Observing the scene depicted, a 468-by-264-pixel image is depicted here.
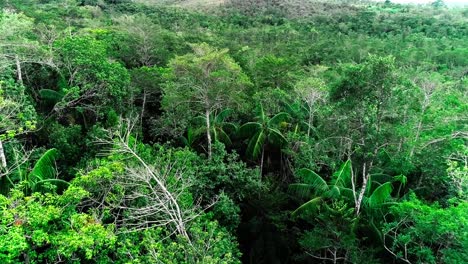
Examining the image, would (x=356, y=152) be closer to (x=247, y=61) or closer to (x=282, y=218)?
(x=282, y=218)

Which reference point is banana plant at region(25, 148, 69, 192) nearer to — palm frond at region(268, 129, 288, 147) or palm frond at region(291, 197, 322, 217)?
palm frond at region(291, 197, 322, 217)

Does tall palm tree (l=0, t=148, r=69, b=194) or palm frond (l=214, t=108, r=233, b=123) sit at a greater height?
tall palm tree (l=0, t=148, r=69, b=194)

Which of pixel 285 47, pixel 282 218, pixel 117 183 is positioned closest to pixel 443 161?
pixel 282 218

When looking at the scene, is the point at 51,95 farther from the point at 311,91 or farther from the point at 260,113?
the point at 311,91

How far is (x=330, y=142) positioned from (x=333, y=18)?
76251 millimetres

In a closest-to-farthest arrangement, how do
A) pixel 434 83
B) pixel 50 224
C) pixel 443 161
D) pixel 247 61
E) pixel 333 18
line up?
1. pixel 50 224
2. pixel 443 161
3. pixel 434 83
4. pixel 247 61
5. pixel 333 18

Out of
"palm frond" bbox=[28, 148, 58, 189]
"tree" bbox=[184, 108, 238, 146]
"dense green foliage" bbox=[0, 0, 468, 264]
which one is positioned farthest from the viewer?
"tree" bbox=[184, 108, 238, 146]

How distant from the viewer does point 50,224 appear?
10914 mm

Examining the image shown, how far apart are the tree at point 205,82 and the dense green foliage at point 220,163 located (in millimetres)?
89

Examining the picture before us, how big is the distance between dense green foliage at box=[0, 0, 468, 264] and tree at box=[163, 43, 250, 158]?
9 centimetres

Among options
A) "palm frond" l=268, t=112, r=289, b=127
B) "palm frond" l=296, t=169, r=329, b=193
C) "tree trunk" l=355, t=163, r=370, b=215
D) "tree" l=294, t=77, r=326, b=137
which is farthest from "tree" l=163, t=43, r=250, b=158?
"tree trunk" l=355, t=163, r=370, b=215

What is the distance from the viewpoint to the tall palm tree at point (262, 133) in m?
20.4

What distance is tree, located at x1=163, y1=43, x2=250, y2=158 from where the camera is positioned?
711 inches

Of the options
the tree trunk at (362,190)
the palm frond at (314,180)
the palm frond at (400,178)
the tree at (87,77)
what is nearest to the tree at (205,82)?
the tree at (87,77)
